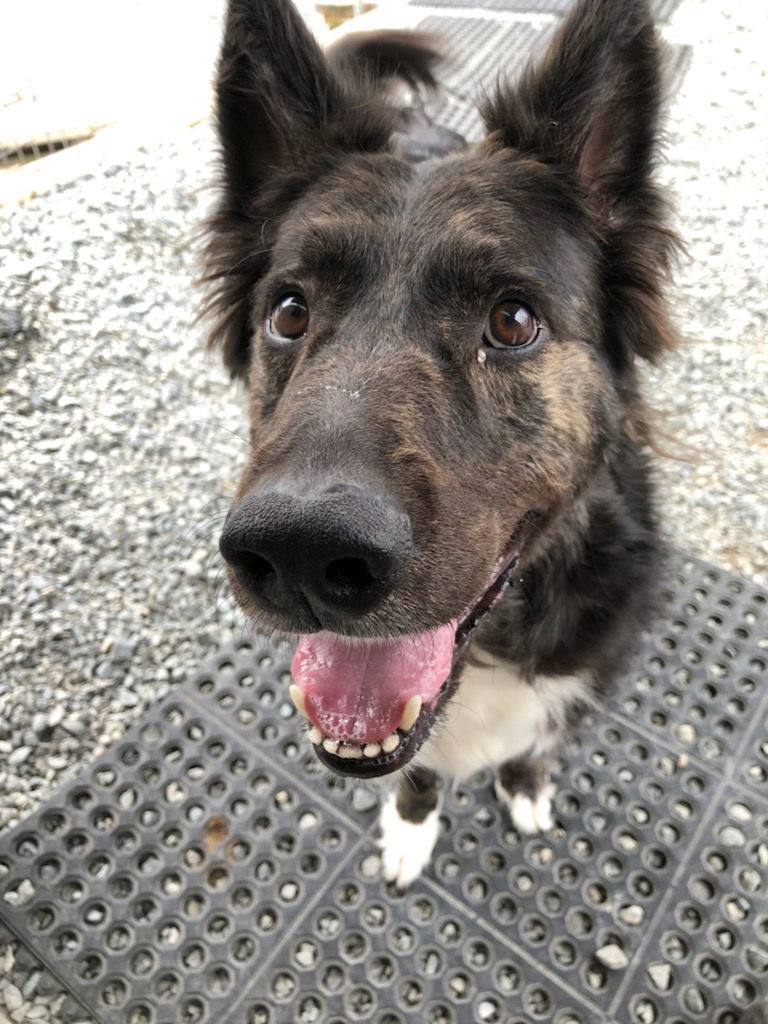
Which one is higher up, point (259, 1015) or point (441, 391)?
point (441, 391)

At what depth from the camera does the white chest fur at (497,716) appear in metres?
2.11

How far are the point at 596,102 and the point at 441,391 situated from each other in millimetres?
897

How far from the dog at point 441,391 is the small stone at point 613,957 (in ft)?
1.26

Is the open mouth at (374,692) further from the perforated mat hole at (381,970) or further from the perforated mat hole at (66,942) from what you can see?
the perforated mat hole at (66,942)

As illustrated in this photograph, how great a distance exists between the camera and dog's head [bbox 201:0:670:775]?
129 centimetres

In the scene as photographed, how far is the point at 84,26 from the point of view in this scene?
617 centimetres

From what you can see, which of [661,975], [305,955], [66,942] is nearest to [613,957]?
[661,975]

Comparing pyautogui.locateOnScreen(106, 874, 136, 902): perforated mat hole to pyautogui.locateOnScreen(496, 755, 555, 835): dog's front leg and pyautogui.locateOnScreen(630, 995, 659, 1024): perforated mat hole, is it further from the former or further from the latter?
pyautogui.locateOnScreen(630, 995, 659, 1024): perforated mat hole

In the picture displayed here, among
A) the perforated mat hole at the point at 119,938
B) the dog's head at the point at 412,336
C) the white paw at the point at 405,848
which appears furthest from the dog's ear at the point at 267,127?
the perforated mat hole at the point at 119,938

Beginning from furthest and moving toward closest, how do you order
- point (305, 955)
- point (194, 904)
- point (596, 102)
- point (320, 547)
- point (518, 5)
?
1. point (518, 5)
2. point (194, 904)
3. point (305, 955)
4. point (596, 102)
5. point (320, 547)

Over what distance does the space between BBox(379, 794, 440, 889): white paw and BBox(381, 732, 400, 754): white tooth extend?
2.97ft

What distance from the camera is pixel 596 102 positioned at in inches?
73.2

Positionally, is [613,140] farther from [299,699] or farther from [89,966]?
[89,966]

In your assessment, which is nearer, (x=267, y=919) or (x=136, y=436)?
(x=267, y=919)
